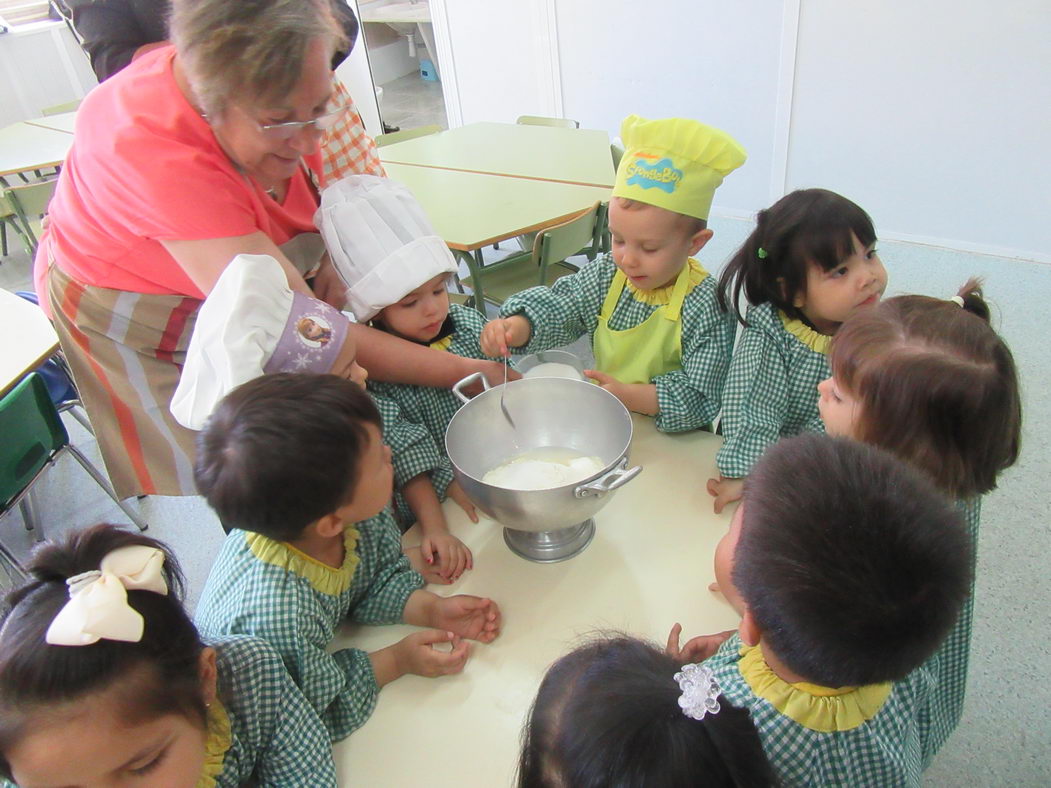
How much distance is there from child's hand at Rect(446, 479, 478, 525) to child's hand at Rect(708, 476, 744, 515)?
1.20 feet

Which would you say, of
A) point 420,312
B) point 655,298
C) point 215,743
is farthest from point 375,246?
point 215,743

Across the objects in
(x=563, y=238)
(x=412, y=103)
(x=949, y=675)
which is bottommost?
(x=412, y=103)

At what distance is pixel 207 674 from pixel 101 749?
102 millimetres

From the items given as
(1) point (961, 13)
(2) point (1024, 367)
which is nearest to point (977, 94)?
(1) point (961, 13)

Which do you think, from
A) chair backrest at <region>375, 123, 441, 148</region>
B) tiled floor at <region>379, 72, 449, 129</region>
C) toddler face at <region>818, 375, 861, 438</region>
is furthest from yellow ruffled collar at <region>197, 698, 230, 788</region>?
tiled floor at <region>379, 72, 449, 129</region>

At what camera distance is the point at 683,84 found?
3594 millimetres

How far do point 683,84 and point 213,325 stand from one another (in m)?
3.42

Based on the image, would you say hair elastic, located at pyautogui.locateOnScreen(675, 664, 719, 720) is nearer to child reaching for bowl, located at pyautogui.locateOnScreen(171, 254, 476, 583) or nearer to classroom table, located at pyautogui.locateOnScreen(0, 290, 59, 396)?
child reaching for bowl, located at pyautogui.locateOnScreen(171, 254, 476, 583)

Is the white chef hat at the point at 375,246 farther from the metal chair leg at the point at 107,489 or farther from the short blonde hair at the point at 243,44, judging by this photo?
the metal chair leg at the point at 107,489

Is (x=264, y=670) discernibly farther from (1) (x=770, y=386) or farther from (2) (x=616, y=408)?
→ (1) (x=770, y=386)

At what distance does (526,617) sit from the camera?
2.80ft

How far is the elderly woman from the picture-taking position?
0.89m

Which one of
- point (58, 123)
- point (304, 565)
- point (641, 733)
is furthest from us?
point (58, 123)

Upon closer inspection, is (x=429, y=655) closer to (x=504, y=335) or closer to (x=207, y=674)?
(x=207, y=674)
